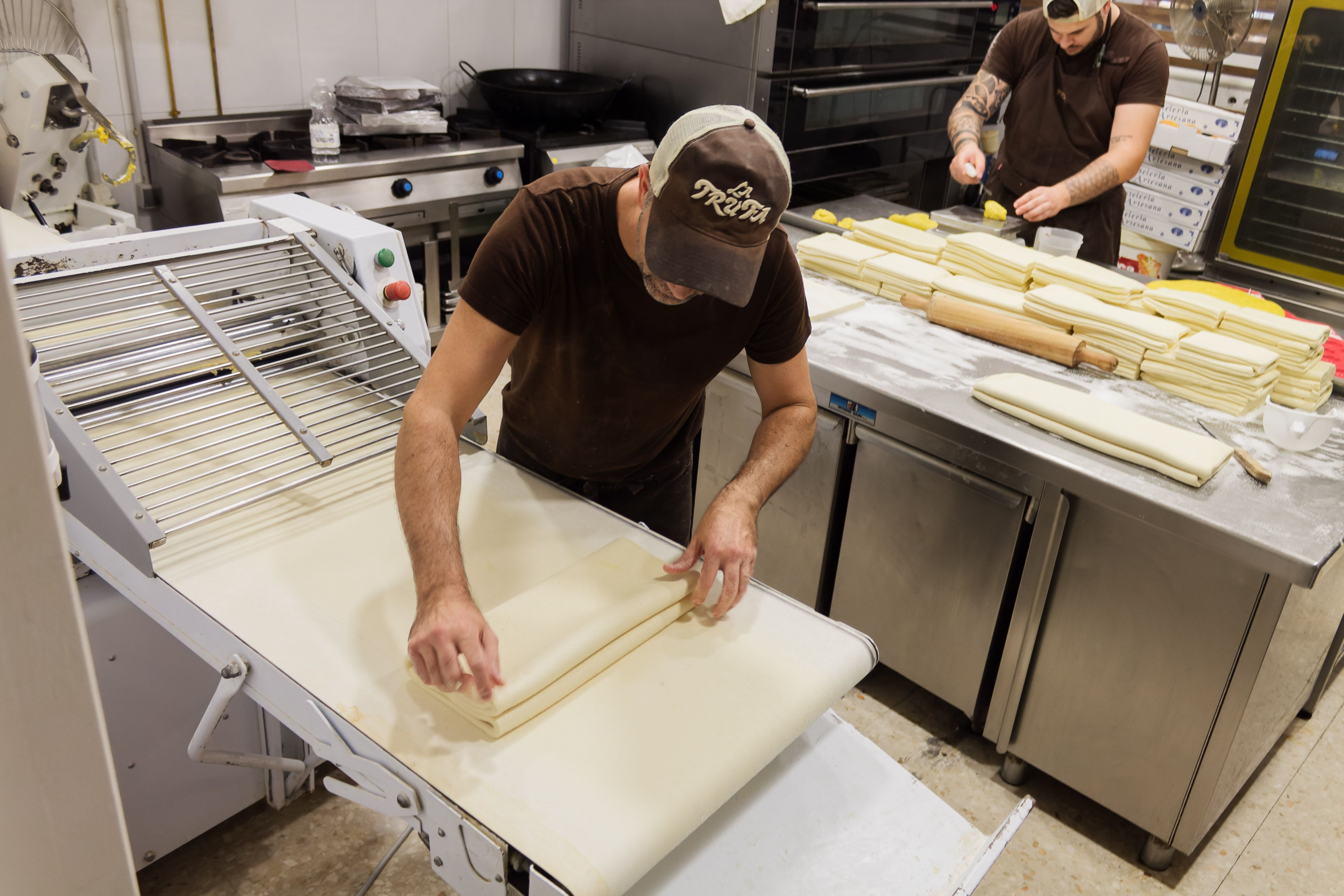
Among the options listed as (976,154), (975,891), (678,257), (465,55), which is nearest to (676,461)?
(678,257)

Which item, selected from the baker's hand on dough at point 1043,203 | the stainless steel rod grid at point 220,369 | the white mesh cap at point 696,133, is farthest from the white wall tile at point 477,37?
the white mesh cap at point 696,133

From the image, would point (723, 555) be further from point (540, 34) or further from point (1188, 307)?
point (540, 34)

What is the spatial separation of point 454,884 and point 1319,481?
5.76ft

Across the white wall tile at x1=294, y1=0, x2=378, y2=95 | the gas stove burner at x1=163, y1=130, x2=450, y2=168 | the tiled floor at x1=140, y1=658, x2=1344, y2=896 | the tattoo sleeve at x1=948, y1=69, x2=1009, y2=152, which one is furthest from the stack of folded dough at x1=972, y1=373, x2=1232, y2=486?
the white wall tile at x1=294, y1=0, x2=378, y2=95

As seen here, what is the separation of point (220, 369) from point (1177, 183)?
12.7 feet

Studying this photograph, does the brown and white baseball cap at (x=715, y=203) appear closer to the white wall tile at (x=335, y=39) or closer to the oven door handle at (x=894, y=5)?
the oven door handle at (x=894, y=5)

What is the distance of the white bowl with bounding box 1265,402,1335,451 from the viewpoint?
1.95m

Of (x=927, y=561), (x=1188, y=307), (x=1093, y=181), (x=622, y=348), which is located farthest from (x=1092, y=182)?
(x=622, y=348)

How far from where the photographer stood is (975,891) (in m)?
2.00

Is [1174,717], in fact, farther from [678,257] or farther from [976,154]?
[976,154]

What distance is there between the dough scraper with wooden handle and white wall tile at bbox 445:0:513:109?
322cm

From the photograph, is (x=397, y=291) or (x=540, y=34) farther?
(x=540, y=34)

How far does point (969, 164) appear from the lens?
305cm

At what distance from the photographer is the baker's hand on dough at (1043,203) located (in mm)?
2893
